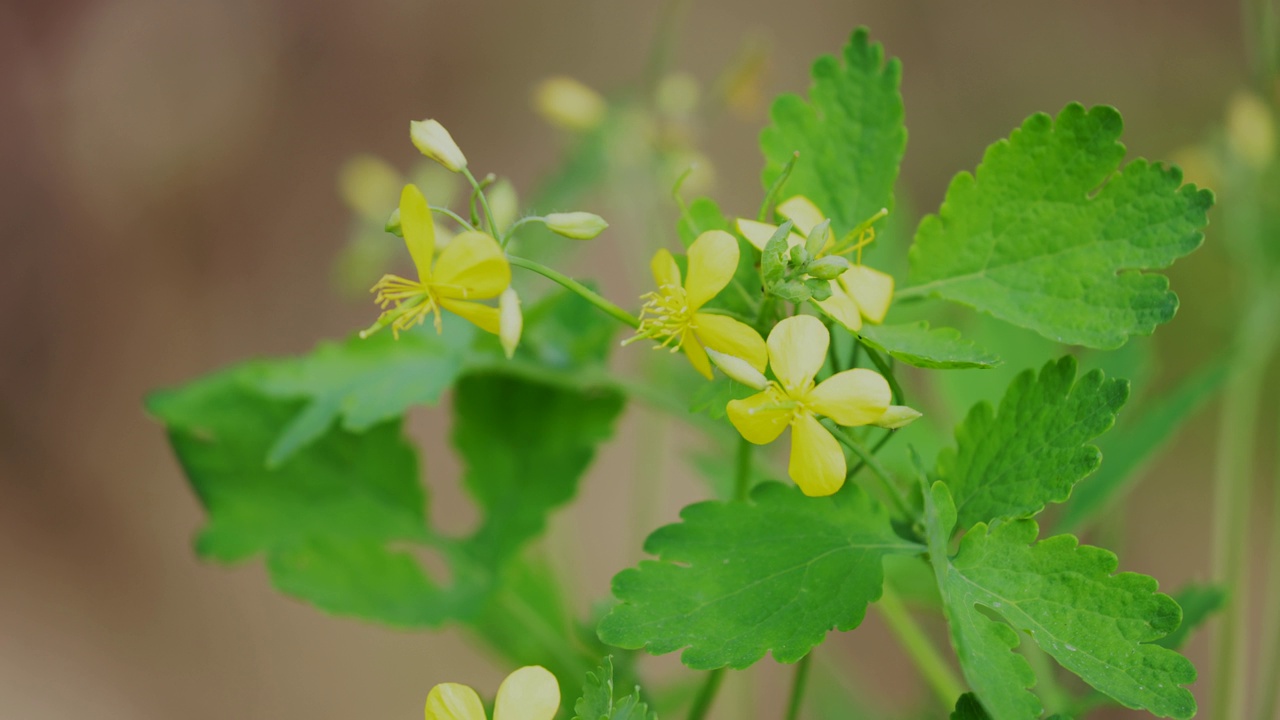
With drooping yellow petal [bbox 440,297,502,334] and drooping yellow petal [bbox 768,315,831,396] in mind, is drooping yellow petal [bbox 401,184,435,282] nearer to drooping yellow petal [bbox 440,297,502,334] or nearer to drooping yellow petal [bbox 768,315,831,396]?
drooping yellow petal [bbox 440,297,502,334]

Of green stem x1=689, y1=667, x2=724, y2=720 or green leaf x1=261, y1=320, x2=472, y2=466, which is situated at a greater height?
green leaf x1=261, y1=320, x2=472, y2=466

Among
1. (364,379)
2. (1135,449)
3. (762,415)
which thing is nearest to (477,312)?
(762,415)

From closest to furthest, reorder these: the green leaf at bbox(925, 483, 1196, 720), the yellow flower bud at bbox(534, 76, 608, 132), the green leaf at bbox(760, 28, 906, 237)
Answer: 1. the green leaf at bbox(925, 483, 1196, 720)
2. the green leaf at bbox(760, 28, 906, 237)
3. the yellow flower bud at bbox(534, 76, 608, 132)

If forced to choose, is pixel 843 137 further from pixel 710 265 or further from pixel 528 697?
pixel 528 697

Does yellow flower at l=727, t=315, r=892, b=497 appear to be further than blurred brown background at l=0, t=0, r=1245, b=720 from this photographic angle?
No

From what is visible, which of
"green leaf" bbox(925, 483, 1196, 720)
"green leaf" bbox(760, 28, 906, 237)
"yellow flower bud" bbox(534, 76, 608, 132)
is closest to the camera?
"green leaf" bbox(925, 483, 1196, 720)

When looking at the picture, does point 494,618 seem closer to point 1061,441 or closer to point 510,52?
point 1061,441

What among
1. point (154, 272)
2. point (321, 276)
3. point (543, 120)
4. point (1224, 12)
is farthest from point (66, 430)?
point (1224, 12)

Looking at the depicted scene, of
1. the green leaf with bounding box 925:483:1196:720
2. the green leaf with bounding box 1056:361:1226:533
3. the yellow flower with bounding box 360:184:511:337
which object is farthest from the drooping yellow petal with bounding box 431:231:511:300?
the green leaf with bounding box 1056:361:1226:533
